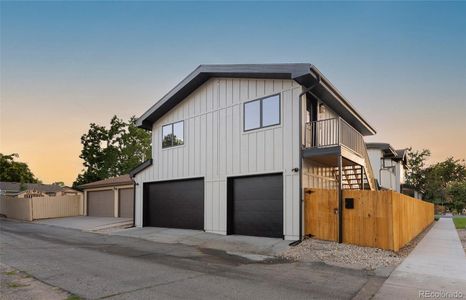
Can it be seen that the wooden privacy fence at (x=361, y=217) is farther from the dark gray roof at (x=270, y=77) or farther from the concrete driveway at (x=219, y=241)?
the dark gray roof at (x=270, y=77)

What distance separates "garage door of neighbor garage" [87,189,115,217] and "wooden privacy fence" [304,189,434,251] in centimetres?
1805

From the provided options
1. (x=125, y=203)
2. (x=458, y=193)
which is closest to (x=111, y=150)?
(x=125, y=203)

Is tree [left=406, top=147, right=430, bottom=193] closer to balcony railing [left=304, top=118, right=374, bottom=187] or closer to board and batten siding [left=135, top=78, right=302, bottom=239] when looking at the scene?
balcony railing [left=304, top=118, right=374, bottom=187]

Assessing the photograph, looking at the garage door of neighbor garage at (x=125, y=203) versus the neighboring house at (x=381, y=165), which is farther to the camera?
the neighboring house at (x=381, y=165)

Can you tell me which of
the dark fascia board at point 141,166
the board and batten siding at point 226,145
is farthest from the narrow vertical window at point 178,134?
the dark fascia board at point 141,166

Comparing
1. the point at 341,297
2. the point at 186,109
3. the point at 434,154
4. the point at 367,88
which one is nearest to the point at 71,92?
the point at 186,109

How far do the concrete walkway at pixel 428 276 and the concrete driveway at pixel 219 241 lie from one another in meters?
3.70

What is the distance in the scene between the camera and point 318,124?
13.1m

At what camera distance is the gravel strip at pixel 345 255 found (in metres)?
9.05

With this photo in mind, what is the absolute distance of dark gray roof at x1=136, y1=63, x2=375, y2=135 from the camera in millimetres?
12117

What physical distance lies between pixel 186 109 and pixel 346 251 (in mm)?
10161

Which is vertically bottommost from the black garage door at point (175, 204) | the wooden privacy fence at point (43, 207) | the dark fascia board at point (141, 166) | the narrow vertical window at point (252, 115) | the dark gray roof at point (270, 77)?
the wooden privacy fence at point (43, 207)

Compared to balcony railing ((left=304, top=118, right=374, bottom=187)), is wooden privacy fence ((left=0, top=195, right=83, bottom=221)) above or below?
below

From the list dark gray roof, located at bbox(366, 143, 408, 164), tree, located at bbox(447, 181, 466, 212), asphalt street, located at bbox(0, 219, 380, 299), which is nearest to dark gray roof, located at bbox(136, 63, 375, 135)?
dark gray roof, located at bbox(366, 143, 408, 164)
